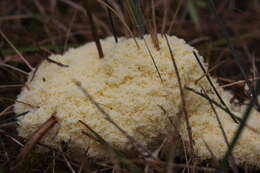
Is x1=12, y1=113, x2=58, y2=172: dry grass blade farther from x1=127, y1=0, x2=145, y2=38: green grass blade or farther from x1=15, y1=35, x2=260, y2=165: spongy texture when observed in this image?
x1=127, y1=0, x2=145, y2=38: green grass blade

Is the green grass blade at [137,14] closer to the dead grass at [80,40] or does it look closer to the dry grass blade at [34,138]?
the dead grass at [80,40]

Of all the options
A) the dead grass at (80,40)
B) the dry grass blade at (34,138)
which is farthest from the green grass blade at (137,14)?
the dry grass blade at (34,138)

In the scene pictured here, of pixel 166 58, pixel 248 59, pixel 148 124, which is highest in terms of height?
pixel 248 59

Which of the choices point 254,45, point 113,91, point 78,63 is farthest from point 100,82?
point 254,45

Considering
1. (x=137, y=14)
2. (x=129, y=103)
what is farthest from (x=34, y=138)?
(x=137, y=14)

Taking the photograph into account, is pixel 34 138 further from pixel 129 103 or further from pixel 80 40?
pixel 80 40

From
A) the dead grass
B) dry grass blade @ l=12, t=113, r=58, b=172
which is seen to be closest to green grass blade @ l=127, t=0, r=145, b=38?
the dead grass

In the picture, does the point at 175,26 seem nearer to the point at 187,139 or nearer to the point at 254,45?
the point at 254,45
